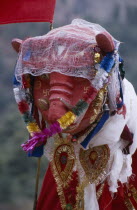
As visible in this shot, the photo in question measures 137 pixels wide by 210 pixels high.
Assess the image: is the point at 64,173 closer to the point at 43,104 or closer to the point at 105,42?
the point at 43,104

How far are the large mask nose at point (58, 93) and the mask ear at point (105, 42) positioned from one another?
0.12m

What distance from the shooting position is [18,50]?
4.86 feet

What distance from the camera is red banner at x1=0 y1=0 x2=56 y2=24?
5.26ft

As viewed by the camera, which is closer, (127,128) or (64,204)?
(127,128)

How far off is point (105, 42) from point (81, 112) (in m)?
0.19

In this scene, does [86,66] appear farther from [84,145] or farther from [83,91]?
[84,145]

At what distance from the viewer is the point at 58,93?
1.34 meters

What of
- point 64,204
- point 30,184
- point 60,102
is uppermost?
point 60,102

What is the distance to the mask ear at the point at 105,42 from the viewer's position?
1.32 m

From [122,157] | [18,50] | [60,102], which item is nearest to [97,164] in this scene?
[122,157]

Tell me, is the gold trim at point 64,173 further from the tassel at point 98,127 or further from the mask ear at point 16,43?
the mask ear at point 16,43

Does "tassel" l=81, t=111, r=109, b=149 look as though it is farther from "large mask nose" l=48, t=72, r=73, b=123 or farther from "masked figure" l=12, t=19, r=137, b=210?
"large mask nose" l=48, t=72, r=73, b=123

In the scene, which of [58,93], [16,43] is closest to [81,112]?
[58,93]

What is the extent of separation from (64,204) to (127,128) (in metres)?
0.33
